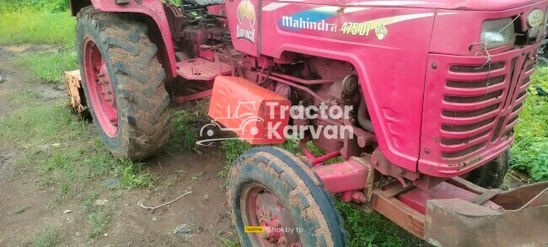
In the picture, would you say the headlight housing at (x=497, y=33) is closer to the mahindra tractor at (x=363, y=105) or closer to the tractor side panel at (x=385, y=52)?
the mahindra tractor at (x=363, y=105)

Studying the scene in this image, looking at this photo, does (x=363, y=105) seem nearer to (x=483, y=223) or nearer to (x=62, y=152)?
(x=483, y=223)

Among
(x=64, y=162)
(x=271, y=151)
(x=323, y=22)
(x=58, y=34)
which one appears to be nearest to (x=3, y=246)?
(x=64, y=162)

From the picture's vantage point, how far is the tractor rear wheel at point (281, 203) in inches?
82.9

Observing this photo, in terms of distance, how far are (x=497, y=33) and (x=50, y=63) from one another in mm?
6814

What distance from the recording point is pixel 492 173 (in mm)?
2855

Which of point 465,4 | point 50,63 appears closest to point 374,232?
point 465,4

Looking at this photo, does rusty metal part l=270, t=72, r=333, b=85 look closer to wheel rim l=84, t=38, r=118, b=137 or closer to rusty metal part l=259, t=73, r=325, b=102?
rusty metal part l=259, t=73, r=325, b=102

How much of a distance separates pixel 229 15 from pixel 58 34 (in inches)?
287

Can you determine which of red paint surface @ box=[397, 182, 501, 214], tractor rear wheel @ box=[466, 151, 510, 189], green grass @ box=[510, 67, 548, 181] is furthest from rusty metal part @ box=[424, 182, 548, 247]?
green grass @ box=[510, 67, 548, 181]

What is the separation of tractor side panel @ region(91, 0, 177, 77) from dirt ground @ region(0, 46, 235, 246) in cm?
88

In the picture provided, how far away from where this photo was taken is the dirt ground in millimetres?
3023

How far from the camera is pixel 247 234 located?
2.69m

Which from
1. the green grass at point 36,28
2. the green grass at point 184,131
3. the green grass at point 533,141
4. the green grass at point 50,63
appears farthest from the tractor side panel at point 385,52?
the green grass at point 36,28

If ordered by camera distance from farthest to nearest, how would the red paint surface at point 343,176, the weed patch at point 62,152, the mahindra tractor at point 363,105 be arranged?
1. the weed patch at point 62,152
2. the red paint surface at point 343,176
3. the mahindra tractor at point 363,105
